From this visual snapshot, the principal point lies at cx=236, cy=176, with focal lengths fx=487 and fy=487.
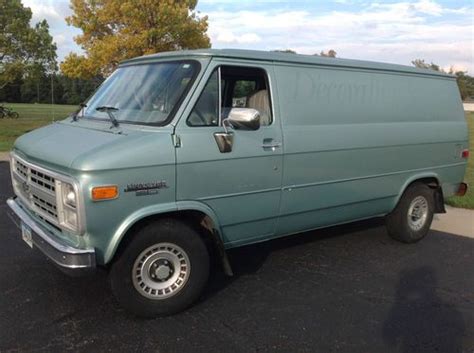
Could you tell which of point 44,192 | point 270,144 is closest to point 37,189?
point 44,192

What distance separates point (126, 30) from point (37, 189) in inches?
627

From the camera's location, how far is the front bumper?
11.7 ft

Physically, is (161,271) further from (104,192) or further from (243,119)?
(243,119)

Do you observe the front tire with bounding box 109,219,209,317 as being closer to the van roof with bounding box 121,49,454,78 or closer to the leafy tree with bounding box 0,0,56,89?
the van roof with bounding box 121,49,454,78

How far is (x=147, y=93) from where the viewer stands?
4.36 metres

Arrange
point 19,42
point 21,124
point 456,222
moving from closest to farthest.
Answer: point 456,222 → point 21,124 → point 19,42

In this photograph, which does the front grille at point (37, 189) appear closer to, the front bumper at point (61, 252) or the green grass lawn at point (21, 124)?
the front bumper at point (61, 252)

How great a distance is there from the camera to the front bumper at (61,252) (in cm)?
356

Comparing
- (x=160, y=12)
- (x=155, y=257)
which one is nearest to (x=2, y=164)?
(x=160, y=12)

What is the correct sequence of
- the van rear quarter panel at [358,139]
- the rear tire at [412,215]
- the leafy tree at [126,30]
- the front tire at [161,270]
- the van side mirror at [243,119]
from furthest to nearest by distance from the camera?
the leafy tree at [126,30] → the rear tire at [412,215] → the van rear quarter panel at [358,139] → the van side mirror at [243,119] → the front tire at [161,270]

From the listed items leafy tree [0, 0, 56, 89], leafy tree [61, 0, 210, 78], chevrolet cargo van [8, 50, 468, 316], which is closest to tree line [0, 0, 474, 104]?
leafy tree [61, 0, 210, 78]

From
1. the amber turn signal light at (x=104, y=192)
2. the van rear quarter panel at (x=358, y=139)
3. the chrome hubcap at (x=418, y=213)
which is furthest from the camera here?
the chrome hubcap at (x=418, y=213)

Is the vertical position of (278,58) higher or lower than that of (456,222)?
higher

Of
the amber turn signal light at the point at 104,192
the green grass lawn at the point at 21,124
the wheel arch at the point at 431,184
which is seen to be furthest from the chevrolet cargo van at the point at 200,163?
the green grass lawn at the point at 21,124
